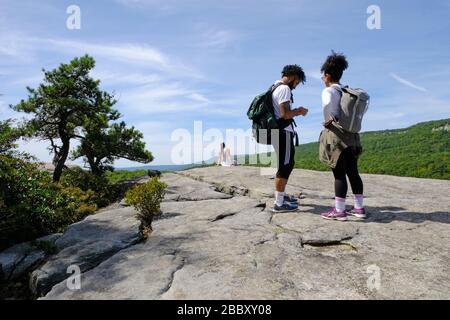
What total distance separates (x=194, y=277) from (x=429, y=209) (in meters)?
5.22

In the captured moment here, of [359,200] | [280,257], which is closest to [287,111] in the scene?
[359,200]

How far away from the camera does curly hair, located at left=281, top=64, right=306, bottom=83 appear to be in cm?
638

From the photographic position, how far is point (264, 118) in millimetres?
6402


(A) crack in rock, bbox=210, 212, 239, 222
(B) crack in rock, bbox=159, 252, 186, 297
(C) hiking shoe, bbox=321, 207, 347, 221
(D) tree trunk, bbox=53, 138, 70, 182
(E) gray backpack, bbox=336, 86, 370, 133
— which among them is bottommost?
(B) crack in rock, bbox=159, 252, 186, 297

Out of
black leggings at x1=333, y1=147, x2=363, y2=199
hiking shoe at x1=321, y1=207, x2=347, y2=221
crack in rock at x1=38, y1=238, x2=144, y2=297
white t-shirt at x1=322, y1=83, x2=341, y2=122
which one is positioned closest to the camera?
crack in rock at x1=38, y1=238, x2=144, y2=297

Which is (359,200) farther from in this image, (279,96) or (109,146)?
(109,146)

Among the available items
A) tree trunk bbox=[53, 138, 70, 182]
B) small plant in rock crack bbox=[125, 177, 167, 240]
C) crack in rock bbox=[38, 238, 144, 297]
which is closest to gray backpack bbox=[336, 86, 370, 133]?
small plant in rock crack bbox=[125, 177, 167, 240]

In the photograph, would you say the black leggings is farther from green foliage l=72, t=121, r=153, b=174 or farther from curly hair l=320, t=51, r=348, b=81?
green foliage l=72, t=121, r=153, b=174

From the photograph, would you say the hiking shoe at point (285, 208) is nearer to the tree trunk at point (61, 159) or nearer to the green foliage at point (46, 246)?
the green foliage at point (46, 246)

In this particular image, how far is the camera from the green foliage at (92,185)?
12656 mm

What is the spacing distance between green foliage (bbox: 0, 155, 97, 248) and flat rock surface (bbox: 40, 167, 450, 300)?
5.03 ft

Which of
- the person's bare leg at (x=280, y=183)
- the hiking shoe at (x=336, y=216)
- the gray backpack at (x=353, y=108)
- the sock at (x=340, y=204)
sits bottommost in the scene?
the hiking shoe at (x=336, y=216)

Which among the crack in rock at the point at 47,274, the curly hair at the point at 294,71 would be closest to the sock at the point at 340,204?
the curly hair at the point at 294,71

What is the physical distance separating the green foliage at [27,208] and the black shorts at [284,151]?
16.8 feet
